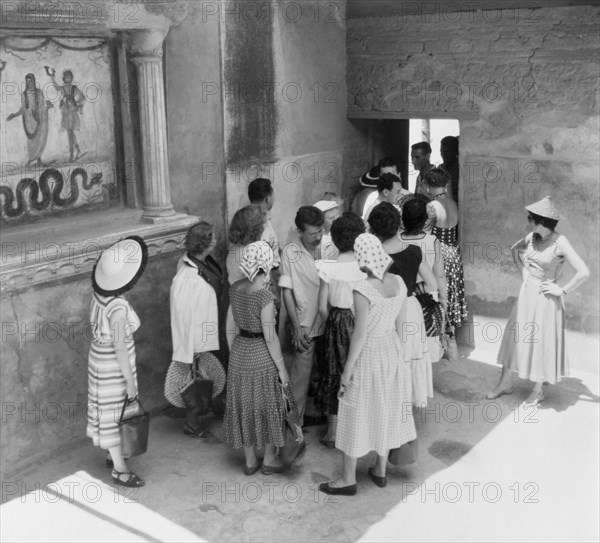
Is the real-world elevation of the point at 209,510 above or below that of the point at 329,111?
below

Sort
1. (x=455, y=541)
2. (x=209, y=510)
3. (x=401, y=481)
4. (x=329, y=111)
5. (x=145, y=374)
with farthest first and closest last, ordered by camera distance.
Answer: (x=329, y=111), (x=145, y=374), (x=401, y=481), (x=209, y=510), (x=455, y=541)

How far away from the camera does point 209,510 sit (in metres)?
5.08

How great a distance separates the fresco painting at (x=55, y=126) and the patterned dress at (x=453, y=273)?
278 cm

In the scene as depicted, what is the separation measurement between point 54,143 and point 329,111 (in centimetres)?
295

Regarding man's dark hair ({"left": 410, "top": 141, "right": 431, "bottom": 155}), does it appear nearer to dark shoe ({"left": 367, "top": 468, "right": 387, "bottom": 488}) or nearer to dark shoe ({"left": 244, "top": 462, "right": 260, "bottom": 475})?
dark shoe ({"left": 367, "top": 468, "right": 387, "bottom": 488})

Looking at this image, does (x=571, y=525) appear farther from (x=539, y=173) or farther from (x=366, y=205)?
(x=366, y=205)

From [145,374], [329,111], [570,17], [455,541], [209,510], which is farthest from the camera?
[329,111]

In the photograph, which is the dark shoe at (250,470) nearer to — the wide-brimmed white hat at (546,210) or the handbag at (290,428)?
the handbag at (290,428)

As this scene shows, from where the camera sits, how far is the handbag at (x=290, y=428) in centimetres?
530

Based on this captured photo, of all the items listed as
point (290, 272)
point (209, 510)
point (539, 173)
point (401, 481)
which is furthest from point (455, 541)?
point (539, 173)

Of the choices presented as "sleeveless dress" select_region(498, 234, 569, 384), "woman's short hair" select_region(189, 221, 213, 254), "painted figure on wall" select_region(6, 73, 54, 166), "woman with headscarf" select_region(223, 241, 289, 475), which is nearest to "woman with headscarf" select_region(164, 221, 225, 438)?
"woman's short hair" select_region(189, 221, 213, 254)

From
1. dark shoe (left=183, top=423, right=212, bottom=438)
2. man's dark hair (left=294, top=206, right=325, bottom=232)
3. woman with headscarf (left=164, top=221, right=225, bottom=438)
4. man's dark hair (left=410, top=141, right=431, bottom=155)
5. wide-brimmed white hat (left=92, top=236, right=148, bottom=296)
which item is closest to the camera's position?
wide-brimmed white hat (left=92, top=236, right=148, bottom=296)

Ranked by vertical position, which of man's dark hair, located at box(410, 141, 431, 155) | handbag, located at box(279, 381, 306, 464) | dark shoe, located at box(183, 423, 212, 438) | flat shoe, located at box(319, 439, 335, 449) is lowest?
flat shoe, located at box(319, 439, 335, 449)

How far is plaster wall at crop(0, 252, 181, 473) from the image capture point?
17.5ft
